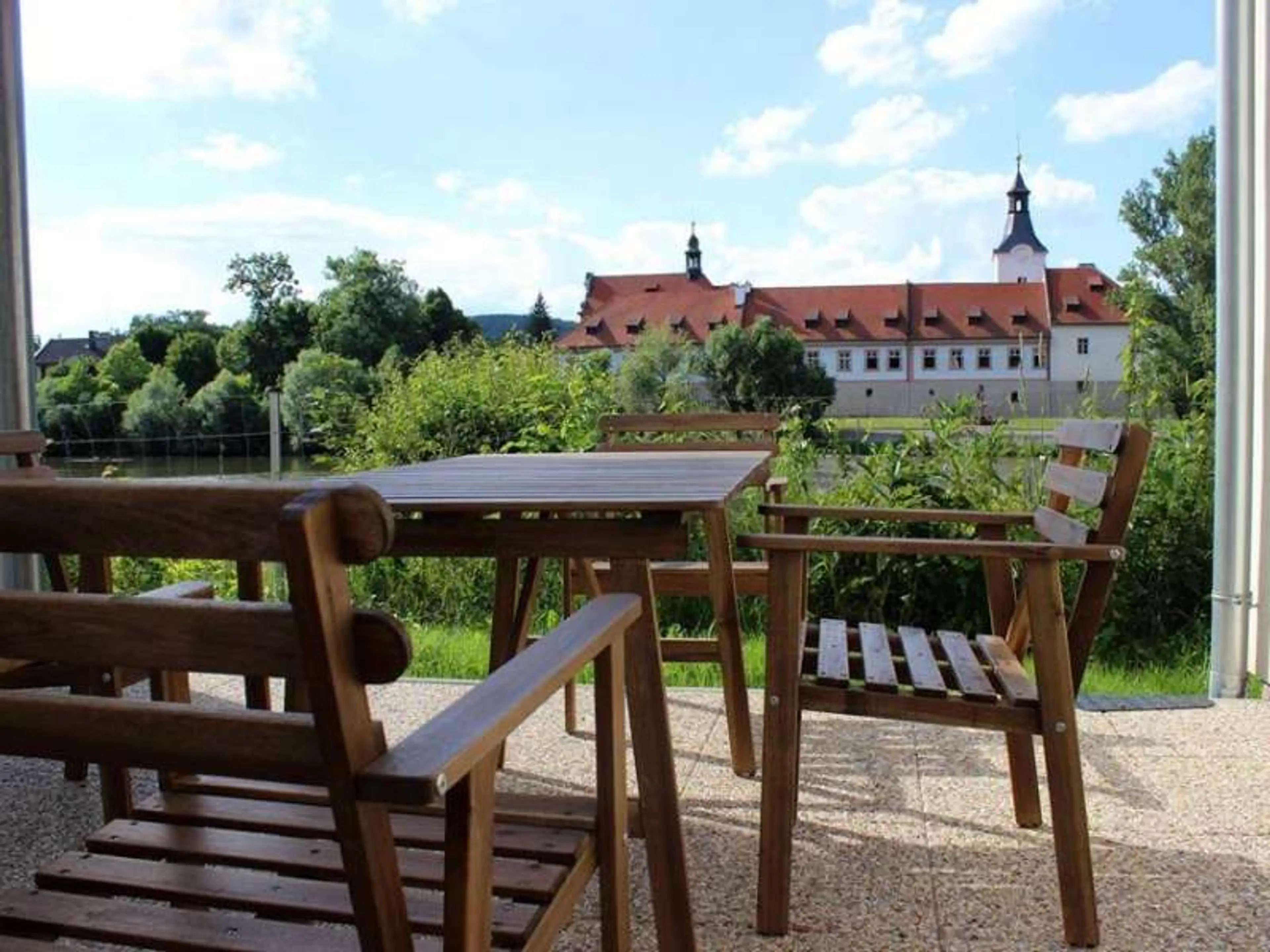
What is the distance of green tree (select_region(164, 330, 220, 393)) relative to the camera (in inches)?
658

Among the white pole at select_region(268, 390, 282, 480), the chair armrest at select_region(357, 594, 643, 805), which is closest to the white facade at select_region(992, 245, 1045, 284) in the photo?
the white pole at select_region(268, 390, 282, 480)

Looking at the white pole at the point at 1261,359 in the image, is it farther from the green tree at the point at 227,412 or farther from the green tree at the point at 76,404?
the green tree at the point at 227,412

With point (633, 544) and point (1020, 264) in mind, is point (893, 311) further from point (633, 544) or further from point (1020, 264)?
point (633, 544)

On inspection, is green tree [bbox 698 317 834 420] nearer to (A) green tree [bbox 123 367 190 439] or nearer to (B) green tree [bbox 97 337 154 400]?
(B) green tree [bbox 97 337 154 400]

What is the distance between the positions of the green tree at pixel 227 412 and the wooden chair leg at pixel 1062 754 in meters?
7.74

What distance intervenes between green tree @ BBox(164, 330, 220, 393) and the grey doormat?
11736mm

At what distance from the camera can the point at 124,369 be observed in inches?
547

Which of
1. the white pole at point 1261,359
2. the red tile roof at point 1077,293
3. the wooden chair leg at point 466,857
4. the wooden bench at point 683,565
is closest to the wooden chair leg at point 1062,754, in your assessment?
the wooden bench at point 683,565

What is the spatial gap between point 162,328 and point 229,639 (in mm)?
29341

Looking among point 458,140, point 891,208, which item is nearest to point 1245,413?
point 891,208

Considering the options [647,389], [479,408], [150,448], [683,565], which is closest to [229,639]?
[683,565]

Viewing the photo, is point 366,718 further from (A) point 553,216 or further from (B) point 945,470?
(A) point 553,216

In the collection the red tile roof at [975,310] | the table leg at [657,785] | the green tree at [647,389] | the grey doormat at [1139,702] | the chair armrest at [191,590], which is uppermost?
the red tile roof at [975,310]

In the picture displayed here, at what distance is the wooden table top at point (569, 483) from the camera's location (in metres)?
1.81
